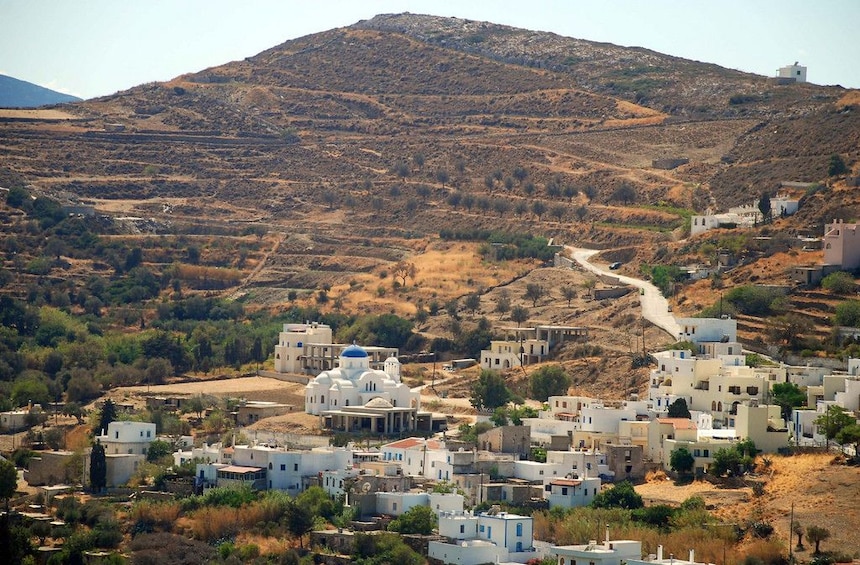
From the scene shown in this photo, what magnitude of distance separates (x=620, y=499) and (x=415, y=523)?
16.5 feet

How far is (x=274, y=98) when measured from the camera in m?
129

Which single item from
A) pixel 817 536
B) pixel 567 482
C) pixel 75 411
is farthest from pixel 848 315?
pixel 75 411

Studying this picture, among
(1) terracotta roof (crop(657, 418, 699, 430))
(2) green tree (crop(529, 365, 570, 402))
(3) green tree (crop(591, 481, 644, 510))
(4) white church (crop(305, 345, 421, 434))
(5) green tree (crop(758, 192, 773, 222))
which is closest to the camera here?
(3) green tree (crop(591, 481, 644, 510))

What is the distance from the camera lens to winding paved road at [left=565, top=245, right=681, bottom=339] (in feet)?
239

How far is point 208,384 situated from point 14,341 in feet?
34.9

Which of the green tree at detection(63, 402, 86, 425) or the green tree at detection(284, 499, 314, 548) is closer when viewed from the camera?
the green tree at detection(284, 499, 314, 548)

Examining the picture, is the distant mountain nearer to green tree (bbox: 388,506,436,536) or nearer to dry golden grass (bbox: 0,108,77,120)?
dry golden grass (bbox: 0,108,77,120)

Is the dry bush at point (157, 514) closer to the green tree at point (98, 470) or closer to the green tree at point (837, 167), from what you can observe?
the green tree at point (98, 470)

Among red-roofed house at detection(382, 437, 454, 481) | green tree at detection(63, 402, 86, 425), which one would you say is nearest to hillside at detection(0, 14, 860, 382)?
green tree at detection(63, 402, 86, 425)

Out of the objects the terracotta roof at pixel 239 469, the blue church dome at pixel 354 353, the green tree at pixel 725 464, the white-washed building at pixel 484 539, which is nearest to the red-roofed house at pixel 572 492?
the white-washed building at pixel 484 539

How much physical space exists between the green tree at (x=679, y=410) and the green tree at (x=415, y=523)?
385 inches

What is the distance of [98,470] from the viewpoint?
6100cm

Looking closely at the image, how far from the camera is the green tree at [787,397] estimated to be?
5981 centimetres

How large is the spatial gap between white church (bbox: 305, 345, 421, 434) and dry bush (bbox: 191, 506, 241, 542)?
9546 millimetres
